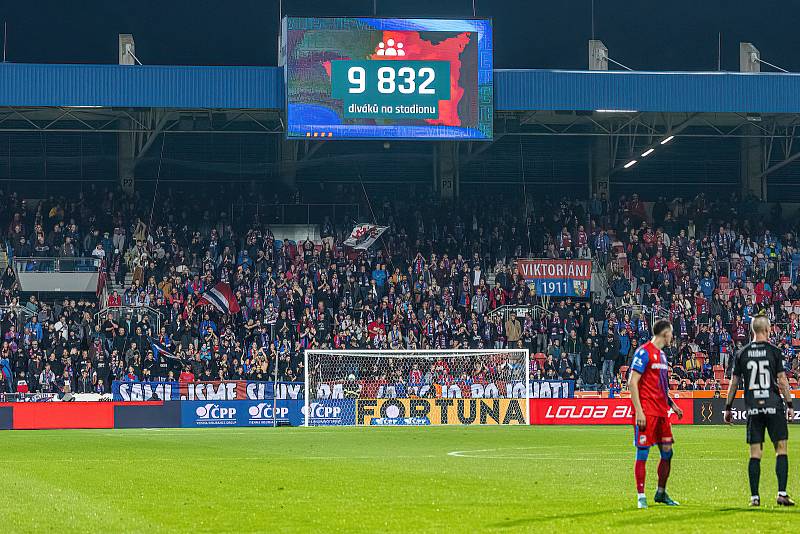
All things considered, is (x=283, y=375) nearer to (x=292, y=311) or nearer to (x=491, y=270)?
(x=292, y=311)

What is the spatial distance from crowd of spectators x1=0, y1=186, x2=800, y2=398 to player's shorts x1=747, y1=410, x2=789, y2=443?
1122 inches

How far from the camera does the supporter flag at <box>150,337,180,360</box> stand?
141 ft

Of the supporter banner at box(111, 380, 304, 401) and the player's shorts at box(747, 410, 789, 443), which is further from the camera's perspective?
the supporter banner at box(111, 380, 304, 401)

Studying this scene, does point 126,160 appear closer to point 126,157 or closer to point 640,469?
point 126,157

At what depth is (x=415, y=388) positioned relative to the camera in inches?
→ 1613

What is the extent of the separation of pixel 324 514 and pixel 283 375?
100ft

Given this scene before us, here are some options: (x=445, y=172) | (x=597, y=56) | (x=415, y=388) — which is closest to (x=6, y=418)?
(x=415, y=388)

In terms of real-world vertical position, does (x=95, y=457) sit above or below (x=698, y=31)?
below

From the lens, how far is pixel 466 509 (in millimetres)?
Result: 13055

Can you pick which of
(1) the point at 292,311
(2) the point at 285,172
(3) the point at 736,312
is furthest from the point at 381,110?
(3) the point at 736,312

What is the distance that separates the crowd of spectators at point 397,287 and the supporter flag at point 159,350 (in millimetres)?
74

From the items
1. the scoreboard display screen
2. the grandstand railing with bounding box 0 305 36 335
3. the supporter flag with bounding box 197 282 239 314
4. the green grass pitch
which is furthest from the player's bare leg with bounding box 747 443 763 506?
the grandstand railing with bounding box 0 305 36 335

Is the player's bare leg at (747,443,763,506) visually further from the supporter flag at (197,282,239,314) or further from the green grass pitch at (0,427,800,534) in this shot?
the supporter flag at (197,282,239,314)

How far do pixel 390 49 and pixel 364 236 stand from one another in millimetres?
10178
